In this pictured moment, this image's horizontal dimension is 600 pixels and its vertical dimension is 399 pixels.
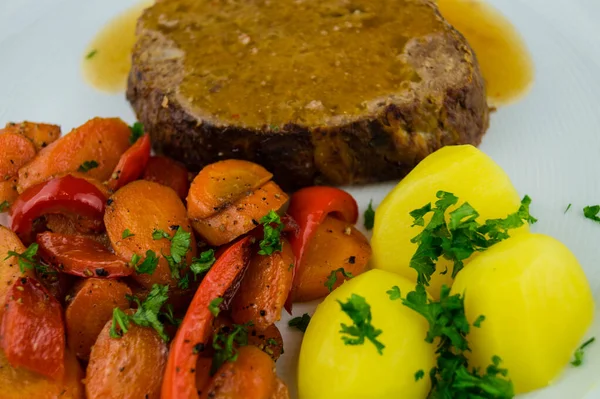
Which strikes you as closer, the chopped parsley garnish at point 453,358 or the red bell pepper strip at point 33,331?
the chopped parsley garnish at point 453,358

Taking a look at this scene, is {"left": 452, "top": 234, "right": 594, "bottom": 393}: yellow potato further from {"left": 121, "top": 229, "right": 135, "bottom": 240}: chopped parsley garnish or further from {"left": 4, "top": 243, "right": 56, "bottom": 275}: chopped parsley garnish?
{"left": 4, "top": 243, "right": 56, "bottom": 275}: chopped parsley garnish

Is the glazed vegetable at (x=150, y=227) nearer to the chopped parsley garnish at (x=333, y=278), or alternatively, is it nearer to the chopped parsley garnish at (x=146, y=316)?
the chopped parsley garnish at (x=146, y=316)

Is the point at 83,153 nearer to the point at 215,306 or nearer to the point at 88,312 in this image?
the point at 88,312

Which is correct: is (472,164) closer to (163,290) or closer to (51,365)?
(163,290)

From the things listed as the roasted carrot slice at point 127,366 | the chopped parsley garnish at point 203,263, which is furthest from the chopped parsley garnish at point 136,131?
the roasted carrot slice at point 127,366

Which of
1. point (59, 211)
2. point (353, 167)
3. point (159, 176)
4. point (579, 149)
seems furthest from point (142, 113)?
point (579, 149)

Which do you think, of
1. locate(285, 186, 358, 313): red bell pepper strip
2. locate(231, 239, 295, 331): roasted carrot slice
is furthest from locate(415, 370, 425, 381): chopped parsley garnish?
locate(285, 186, 358, 313): red bell pepper strip

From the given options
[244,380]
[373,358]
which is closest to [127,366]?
[244,380]
